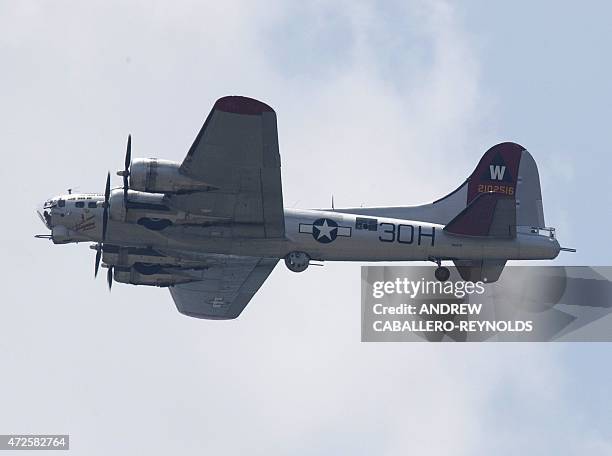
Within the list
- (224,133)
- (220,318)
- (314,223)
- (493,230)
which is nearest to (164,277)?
(220,318)

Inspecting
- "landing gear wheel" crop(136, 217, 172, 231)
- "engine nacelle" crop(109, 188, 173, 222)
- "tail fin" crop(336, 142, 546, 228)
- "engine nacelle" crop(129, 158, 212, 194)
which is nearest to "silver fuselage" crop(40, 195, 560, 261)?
"landing gear wheel" crop(136, 217, 172, 231)

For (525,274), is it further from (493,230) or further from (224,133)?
(224,133)

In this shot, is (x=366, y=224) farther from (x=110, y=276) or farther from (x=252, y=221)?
(x=110, y=276)

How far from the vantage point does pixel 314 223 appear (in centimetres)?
3834

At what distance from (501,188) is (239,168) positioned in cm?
1116

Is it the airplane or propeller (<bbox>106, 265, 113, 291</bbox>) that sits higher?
the airplane

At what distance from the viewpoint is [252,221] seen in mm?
37094

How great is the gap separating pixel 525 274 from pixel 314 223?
925 cm

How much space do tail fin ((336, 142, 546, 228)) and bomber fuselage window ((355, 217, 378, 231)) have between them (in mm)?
2244

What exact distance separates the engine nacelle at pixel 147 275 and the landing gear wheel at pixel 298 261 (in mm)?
5103

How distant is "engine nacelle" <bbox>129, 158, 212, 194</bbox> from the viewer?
35.4 m

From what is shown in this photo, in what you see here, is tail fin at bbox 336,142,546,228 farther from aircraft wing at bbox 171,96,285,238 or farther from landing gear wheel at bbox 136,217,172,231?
landing gear wheel at bbox 136,217,172,231

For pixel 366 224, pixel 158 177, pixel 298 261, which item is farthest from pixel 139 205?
pixel 366 224

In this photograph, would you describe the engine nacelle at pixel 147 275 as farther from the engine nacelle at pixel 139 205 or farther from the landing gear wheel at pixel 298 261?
the landing gear wheel at pixel 298 261
